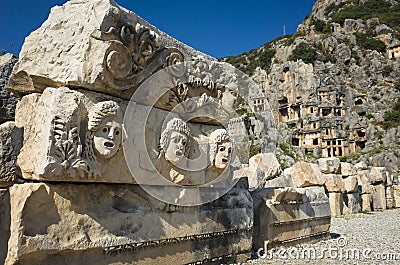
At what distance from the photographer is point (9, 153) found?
2.79m

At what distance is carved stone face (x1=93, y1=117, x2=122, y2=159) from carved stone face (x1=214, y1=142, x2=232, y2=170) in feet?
4.77

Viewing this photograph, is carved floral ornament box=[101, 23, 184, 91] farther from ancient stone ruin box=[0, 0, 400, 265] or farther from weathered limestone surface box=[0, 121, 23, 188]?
weathered limestone surface box=[0, 121, 23, 188]

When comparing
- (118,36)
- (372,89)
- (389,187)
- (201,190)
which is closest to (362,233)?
(201,190)

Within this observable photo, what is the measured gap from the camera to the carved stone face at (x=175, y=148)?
3580 millimetres

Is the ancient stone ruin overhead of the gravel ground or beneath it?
overhead

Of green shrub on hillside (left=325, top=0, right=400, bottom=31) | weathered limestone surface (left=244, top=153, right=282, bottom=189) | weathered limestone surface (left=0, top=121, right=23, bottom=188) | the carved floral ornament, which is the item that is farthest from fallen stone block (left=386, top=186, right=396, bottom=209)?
green shrub on hillside (left=325, top=0, right=400, bottom=31)

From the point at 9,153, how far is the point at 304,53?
7050cm

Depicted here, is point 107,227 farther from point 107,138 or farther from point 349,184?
point 349,184

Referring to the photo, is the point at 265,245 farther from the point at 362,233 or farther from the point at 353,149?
the point at 353,149

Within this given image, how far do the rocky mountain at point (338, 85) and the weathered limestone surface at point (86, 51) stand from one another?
147 ft

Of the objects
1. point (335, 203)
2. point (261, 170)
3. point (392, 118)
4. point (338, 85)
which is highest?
point (338, 85)

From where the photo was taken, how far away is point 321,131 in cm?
5606

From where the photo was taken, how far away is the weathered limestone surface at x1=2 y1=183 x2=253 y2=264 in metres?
2.58

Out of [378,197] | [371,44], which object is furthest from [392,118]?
[378,197]
